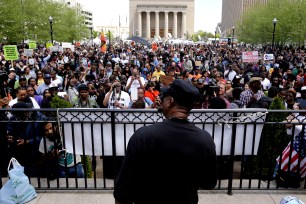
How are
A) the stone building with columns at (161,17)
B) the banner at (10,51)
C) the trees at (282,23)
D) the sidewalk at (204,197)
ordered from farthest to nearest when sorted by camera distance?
the stone building with columns at (161,17)
the trees at (282,23)
the banner at (10,51)
the sidewalk at (204,197)

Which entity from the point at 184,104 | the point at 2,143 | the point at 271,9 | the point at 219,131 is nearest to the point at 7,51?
the point at 2,143

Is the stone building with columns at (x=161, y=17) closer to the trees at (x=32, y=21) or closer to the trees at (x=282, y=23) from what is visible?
the trees at (x=282, y=23)

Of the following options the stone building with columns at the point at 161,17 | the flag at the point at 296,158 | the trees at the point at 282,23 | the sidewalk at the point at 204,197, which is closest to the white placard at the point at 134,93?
the sidewalk at the point at 204,197

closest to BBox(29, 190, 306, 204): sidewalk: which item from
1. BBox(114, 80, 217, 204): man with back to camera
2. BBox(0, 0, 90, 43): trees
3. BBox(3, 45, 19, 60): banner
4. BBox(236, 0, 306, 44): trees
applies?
BBox(114, 80, 217, 204): man with back to camera

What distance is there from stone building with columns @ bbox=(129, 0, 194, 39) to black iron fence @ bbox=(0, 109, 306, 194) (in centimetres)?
11620

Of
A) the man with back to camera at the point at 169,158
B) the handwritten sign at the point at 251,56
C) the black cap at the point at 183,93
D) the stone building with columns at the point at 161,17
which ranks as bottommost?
the man with back to camera at the point at 169,158

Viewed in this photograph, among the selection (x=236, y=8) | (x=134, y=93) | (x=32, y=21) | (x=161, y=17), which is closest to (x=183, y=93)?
(x=134, y=93)

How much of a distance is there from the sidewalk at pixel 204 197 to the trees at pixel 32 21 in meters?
25.4

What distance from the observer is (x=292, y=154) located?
14.5 ft

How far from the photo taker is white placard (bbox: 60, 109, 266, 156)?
4.02 metres

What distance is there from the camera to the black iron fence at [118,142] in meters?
4.04

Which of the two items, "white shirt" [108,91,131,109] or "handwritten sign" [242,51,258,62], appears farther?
"handwritten sign" [242,51,258,62]

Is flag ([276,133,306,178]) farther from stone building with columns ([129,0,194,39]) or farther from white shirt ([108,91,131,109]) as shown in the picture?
stone building with columns ([129,0,194,39])

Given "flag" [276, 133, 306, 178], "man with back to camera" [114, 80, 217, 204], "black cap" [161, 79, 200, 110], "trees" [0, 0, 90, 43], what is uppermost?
"trees" [0, 0, 90, 43]
